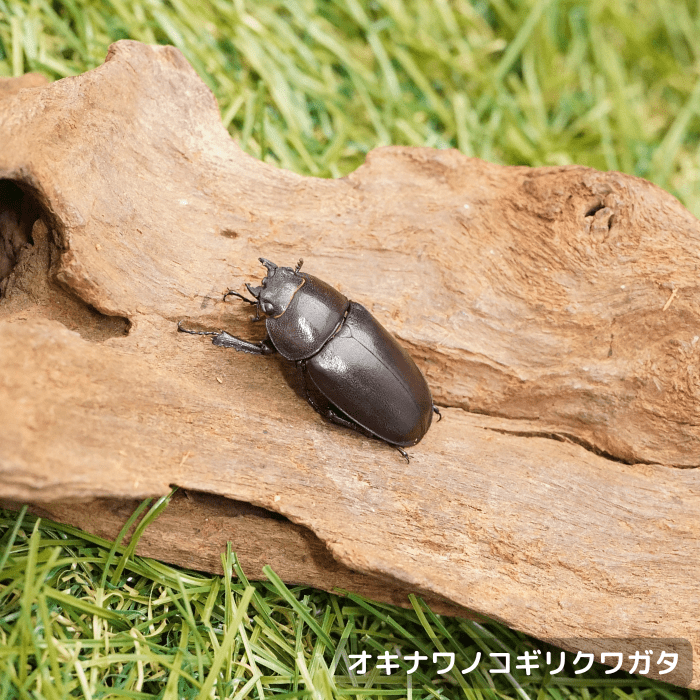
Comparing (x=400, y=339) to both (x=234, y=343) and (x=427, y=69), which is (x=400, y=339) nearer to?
(x=234, y=343)

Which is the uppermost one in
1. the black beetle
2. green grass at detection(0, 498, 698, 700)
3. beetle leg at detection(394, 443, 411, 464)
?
the black beetle

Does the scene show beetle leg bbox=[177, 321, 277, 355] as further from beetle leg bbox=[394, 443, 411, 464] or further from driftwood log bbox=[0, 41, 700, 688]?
beetle leg bbox=[394, 443, 411, 464]

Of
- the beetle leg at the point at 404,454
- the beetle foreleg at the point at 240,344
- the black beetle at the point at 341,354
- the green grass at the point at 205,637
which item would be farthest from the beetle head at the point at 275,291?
the green grass at the point at 205,637

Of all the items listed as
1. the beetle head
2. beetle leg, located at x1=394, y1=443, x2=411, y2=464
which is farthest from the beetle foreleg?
beetle leg, located at x1=394, y1=443, x2=411, y2=464

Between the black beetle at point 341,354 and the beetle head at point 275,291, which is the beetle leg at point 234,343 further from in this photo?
the beetle head at point 275,291

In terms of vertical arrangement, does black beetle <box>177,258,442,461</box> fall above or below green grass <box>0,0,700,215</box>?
below

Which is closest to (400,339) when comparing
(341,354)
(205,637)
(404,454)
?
(341,354)
